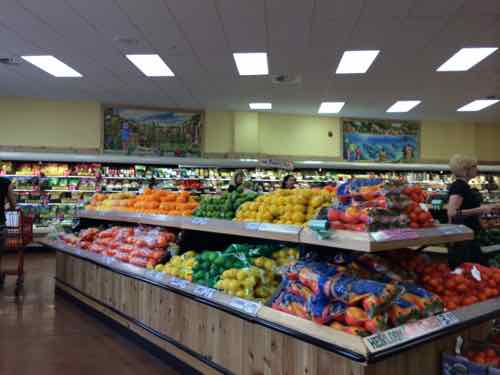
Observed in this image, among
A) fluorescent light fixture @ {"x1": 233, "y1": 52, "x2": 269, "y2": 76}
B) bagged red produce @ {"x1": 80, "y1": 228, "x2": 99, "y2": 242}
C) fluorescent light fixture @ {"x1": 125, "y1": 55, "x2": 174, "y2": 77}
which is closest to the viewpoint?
bagged red produce @ {"x1": 80, "y1": 228, "x2": 99, "y2": 242}

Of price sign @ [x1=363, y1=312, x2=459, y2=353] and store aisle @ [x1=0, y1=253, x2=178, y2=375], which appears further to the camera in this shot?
store aisle @ [x1=0, y1=253, x2=178, y2=375]

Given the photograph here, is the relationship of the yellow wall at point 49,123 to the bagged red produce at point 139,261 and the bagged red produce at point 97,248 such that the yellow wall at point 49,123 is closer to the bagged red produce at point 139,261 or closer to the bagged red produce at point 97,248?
the bagged red produce at point 97,248

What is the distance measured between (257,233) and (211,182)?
27.3 ft

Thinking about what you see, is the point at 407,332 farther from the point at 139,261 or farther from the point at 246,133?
the point at 246,133

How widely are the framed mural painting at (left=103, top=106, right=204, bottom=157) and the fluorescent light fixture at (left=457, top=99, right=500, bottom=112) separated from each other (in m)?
6.81

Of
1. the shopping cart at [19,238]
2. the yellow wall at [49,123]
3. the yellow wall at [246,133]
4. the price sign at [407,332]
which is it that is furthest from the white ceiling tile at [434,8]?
the yellow wall at [49,123]

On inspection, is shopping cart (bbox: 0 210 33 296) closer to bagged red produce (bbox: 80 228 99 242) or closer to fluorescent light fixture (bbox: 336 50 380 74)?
bagged red produce (bbox: 80 228 99 242)

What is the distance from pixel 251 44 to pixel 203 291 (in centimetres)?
480

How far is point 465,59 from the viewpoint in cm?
701

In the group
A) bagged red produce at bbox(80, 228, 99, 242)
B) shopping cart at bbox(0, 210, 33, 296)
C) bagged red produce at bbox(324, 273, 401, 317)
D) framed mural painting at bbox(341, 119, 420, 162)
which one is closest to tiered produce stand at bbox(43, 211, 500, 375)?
bagged red produce at bbox(324, 273, 401, 317)

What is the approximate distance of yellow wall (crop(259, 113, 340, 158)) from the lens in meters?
11.2

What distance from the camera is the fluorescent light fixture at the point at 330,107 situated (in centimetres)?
1011

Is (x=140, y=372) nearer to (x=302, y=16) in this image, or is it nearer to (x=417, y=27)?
(x=302, y=16)

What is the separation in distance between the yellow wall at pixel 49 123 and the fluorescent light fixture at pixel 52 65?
2221mm
